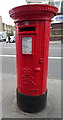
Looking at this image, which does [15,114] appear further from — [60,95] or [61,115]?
[60,95]

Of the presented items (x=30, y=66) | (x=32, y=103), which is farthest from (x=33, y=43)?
(x=32, y=103)

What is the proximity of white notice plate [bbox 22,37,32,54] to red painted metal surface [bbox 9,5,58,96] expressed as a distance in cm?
2

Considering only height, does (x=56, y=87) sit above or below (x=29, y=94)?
below

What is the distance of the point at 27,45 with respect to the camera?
2.03 meters

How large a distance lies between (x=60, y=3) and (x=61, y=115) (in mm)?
26981

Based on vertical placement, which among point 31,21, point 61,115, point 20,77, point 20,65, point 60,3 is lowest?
point 61,115

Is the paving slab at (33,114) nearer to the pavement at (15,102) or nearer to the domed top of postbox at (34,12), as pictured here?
the pavement at (15,102)

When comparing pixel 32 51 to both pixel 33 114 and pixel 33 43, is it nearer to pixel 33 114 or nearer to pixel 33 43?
pixel 33 43

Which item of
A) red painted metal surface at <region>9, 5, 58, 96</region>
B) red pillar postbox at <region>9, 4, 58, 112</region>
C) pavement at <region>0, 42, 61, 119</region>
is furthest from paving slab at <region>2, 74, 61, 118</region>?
red painted metal surface at <region>9, 5, 58, 96</region>

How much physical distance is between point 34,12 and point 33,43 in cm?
48

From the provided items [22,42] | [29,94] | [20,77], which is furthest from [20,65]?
[29,94]

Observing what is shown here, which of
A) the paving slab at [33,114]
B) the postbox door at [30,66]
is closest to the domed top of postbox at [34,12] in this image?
the postbox door at [30,66]

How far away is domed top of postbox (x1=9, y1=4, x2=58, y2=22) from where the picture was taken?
1799 mm

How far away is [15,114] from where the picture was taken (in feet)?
7.56
